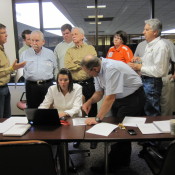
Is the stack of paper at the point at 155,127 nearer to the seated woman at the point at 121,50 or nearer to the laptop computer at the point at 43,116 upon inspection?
the laptop computer at the point at 43,116

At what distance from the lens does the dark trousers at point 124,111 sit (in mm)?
2055

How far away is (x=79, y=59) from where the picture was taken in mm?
2812

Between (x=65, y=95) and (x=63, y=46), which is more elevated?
(x=63, y=46)

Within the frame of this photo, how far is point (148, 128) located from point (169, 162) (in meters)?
0.54

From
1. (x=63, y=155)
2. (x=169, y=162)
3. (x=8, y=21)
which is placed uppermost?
(x=8, y=21)

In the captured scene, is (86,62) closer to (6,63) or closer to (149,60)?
(149,60)

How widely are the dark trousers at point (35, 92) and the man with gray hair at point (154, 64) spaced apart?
4.24ft

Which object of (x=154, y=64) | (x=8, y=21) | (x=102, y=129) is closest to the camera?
(x=102, y=129)

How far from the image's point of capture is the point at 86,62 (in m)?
1.84

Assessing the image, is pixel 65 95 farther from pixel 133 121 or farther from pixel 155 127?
pixel 155 127

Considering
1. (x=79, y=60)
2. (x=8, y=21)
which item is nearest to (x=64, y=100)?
(x=79, y=60)

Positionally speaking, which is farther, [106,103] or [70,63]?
[70,63]

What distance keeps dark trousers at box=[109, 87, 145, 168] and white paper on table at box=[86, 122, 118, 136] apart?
0.20 metres

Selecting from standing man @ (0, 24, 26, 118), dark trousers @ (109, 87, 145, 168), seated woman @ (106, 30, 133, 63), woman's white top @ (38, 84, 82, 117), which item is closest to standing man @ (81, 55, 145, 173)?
dark trousers @ (109, 87, 145, 168)
